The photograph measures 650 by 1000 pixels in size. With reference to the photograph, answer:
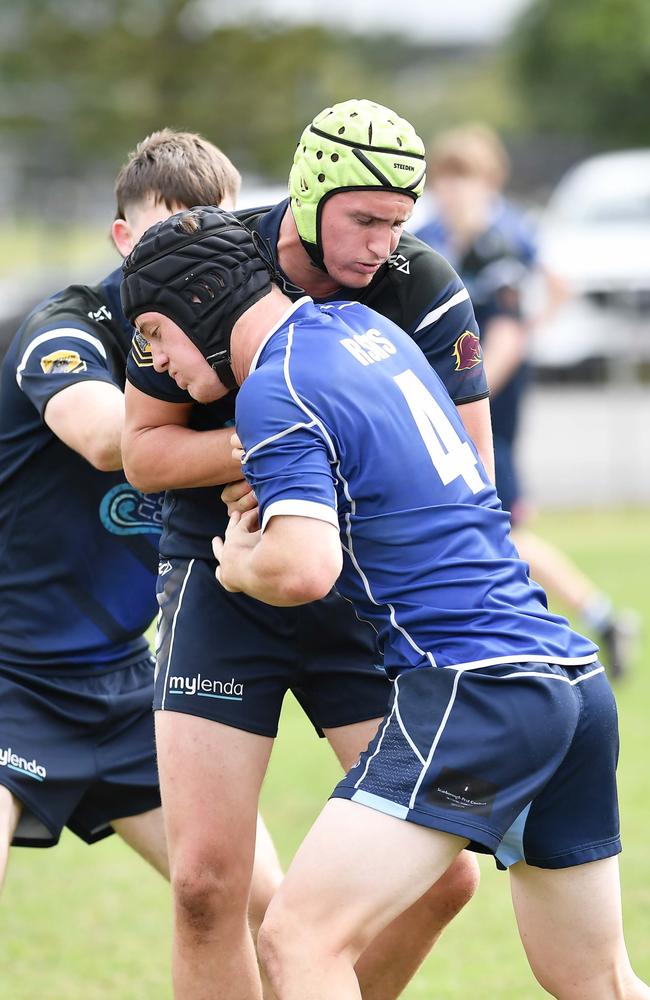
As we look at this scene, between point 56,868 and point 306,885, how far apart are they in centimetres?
320

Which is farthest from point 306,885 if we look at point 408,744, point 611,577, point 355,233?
point 611,577

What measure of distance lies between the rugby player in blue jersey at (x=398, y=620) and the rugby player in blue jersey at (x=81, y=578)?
0.65m

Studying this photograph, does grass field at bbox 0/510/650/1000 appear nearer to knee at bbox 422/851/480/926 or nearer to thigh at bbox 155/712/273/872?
knee at bbox 422/851/480/926

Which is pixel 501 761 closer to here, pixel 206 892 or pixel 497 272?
pixel 206 892

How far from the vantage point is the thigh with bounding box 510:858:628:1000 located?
10.2 feet

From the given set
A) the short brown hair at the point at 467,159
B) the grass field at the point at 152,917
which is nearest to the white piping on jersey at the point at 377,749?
the grass field at the point at 152,917

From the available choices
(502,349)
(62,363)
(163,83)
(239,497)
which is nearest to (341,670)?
(239,497)

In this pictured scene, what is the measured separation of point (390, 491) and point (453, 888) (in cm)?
124

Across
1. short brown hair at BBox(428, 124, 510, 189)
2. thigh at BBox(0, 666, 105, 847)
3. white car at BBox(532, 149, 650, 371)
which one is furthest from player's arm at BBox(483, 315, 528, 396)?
white car at BBox(532, 149, 650, 371)

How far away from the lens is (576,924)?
311 centimetres

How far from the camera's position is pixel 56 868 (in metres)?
5.84

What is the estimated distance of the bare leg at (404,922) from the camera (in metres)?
3.74

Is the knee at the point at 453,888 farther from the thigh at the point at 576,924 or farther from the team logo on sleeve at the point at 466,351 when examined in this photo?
the team logo on sleeve at the point at 466,351

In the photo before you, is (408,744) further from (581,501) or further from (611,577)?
(581,501)
